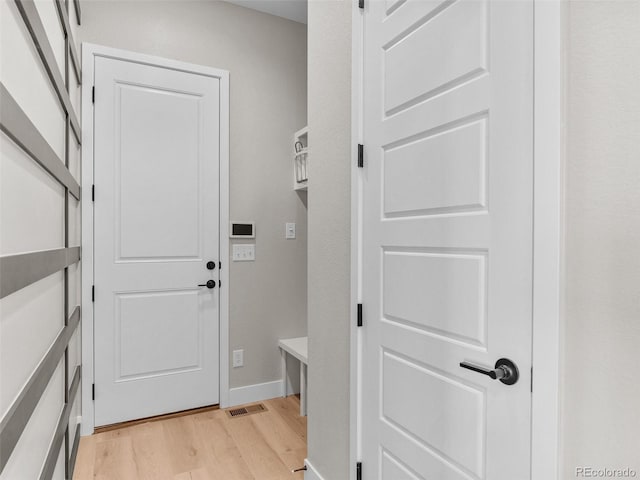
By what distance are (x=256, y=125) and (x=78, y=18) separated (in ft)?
3.99

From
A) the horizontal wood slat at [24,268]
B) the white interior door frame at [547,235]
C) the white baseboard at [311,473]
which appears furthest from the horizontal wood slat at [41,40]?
the white baseboard at [311,473]

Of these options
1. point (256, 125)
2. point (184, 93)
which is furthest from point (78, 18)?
point (256, 125)

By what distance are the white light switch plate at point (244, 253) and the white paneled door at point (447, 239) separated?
1.51 meters

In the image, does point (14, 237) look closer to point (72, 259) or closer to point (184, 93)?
point (72, 259)

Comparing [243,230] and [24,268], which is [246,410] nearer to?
[243,230]

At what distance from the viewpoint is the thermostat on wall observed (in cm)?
283

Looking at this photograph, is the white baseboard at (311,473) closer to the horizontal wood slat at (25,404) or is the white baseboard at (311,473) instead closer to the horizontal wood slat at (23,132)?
the horizontal wood slat at (25,404)

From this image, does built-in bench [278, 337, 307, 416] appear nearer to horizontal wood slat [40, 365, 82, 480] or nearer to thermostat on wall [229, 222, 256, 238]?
thermostat on wall [229, 222, 256, 238]

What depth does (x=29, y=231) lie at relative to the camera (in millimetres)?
1102

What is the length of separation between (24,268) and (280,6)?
8.61 feet

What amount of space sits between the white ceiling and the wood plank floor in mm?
2868

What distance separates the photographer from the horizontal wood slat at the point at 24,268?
2.70 feet

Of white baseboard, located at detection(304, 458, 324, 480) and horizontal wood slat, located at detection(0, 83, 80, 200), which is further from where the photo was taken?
white baseboard, located at detection(304, 458, 324, 480)

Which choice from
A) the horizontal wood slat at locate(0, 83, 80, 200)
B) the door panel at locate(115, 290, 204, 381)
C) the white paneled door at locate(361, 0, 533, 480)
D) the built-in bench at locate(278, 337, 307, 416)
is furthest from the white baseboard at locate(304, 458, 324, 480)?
the horizontal wood slat at locate(0, 83, 80, 200)
